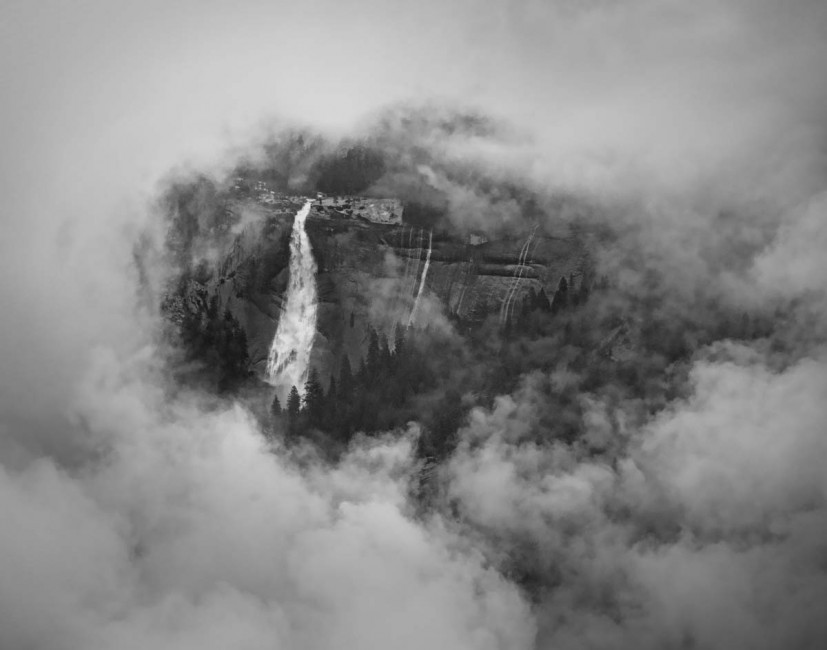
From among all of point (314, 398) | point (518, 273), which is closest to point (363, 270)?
point (314, 398)

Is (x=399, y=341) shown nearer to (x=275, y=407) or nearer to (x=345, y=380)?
(x=345, y=380)

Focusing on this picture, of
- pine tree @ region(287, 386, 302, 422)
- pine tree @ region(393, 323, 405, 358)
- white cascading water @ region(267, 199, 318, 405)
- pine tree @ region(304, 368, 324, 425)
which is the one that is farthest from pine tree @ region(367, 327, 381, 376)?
pine tree @ region(287, 386, 302, 422)

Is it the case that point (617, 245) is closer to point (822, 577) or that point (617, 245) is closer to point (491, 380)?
point (491, 380)

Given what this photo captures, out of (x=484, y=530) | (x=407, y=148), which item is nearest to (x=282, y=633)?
(x=484, y=530)

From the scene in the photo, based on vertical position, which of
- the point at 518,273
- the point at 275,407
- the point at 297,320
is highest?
the point at 518,273

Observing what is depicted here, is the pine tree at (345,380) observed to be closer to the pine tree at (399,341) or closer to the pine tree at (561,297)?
the pine tree at (399,341)

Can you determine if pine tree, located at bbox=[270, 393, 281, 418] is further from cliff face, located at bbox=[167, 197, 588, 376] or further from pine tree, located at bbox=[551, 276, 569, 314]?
pine tree, located at bbox=[551, 276, 569, 314]
